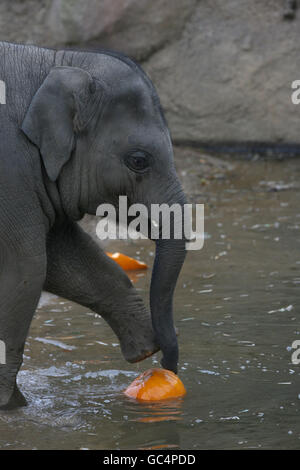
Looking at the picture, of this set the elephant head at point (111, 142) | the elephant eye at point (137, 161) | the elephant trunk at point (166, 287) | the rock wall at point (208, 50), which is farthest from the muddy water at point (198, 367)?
the rock wall at point (208, 50)

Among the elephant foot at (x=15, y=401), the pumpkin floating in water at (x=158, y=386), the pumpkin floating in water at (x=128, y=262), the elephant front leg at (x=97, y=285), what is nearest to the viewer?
the elephant foot at (x=15, y=401)

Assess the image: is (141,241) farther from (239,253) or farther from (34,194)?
(34,194)

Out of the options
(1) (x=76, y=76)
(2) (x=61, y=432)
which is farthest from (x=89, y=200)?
(2) (x=61, y=432)

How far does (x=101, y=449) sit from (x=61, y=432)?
31cm

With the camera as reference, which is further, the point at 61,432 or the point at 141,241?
the point at 141,241

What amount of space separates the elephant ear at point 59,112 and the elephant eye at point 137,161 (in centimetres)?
27

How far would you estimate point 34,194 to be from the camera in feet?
15.1

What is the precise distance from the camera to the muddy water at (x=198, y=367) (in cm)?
441

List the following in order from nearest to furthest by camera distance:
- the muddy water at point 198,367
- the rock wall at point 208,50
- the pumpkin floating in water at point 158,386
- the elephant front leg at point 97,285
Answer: the muddy water at point 198,367, the pumpkin floating in water at point 158,386, the elephant front leg at point 97,285, the rock wall at point 208,50

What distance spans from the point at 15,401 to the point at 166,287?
3.10ft

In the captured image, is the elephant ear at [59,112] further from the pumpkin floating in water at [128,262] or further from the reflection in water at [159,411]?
the pumpkin floating in water at [128,262]

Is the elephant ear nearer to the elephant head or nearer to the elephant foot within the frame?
the elephant head

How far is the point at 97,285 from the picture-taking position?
207 inches

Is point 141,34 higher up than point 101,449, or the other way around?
point 141,34
